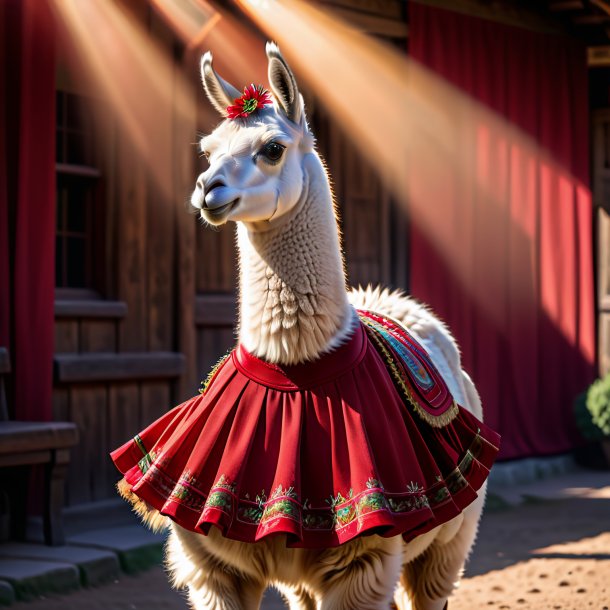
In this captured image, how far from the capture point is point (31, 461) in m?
6.00

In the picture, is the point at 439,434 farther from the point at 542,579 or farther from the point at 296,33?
the point at 296,33

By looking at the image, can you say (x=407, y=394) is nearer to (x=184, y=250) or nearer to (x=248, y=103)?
(x=248, y=103)

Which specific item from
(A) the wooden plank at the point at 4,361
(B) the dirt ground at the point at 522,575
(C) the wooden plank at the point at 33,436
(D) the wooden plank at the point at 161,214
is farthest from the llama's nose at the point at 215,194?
(D) the wooden plank at the point at 161,214

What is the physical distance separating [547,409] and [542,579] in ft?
15.9

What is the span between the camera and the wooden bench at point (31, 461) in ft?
19.4

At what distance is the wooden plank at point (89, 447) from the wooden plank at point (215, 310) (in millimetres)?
1130

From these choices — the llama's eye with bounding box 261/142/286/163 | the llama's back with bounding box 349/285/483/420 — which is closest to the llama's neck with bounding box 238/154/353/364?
the llama's eye with bounding box 261/142/286/163

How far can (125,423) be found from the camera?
7.45 metres

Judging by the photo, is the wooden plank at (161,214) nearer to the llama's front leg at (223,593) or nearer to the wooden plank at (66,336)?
the wooden plank at (66,336)

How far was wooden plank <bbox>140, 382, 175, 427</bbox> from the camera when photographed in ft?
24.9

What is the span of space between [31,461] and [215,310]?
2544 mm

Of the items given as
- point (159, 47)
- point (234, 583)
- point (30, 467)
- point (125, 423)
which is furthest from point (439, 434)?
point (159, 47)

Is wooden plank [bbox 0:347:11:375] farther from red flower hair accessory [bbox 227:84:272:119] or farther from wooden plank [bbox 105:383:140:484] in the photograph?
red flower hair accessory [bbox 227:84:272:119]

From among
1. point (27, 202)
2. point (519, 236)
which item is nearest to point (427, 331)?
point (27, 202)
